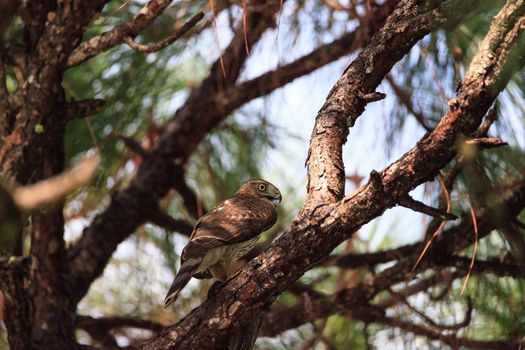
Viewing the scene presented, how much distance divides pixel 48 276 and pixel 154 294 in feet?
3.96

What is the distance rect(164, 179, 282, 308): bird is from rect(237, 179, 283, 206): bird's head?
0.48 m

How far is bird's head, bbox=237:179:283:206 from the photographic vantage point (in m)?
3.75

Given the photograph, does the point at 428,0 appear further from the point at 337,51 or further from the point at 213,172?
the point at 213,172

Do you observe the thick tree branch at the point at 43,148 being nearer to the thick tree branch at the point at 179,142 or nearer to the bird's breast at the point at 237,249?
the thick tree branch at the point at 179,142

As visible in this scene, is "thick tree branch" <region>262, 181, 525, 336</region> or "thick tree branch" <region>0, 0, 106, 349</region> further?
"thick tree branch" <region>262, 181, 525, 336</region>

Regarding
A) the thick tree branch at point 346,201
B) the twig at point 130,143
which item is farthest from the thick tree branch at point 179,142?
the thick tree branch at point 346,201

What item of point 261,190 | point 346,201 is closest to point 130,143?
point 261,190

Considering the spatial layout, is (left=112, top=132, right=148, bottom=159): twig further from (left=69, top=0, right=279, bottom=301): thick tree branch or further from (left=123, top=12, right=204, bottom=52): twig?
(left=123, top=12, right=204, bottom=52): twig

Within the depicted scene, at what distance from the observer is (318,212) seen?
204 cm

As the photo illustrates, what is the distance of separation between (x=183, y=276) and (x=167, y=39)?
83 centimetres

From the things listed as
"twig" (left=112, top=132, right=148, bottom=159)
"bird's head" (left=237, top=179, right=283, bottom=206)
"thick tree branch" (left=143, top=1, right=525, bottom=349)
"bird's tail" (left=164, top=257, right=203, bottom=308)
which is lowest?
"thick tree branch" (left=143, top=1, right=525, bottom=349)

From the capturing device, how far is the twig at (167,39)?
2.68m

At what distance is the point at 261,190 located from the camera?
3775mm

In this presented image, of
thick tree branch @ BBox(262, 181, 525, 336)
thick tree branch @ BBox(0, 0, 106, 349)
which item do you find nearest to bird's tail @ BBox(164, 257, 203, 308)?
thick tree branch @ BBox(0, 0, 106, 349)
